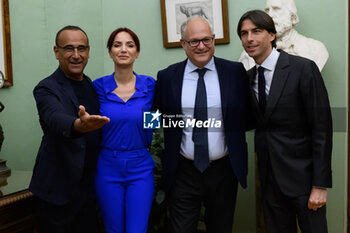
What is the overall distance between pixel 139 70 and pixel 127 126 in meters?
1.67

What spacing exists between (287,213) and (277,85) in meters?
0.68

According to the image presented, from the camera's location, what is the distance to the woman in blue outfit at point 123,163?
1.72m

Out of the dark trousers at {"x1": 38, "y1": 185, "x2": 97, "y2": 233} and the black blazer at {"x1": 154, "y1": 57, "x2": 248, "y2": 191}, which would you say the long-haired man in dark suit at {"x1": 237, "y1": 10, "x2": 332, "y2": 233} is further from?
the dark trousers at {"x1": 38, "y1": 185, "x2": 97, "y2": 233}

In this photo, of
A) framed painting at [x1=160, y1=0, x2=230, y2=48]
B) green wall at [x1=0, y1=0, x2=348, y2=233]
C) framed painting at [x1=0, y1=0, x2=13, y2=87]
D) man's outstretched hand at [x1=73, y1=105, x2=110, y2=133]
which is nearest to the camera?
man's outstretched hand at [x1=73, y1=105, x2=110, y2=133]

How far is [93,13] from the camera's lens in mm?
3275

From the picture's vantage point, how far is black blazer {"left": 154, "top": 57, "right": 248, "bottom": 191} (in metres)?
1.77

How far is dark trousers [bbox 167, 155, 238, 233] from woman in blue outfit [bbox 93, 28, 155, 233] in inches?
7.2

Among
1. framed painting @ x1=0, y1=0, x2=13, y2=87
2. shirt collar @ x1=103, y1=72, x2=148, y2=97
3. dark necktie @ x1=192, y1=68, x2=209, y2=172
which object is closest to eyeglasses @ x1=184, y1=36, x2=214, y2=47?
dark necktie @ x1=192, y1=68, x2=209, y2=172

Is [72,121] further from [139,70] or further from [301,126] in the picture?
[139,70]

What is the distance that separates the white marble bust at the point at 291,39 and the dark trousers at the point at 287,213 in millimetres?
1161

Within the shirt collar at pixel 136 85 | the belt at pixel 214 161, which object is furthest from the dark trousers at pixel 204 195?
the shirt collar at pixel 136 85

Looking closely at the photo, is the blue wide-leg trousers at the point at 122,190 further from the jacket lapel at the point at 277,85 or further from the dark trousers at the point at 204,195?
the jacket lapel at the point at 277,85

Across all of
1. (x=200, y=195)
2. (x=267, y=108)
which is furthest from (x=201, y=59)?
(x=200, y=195)

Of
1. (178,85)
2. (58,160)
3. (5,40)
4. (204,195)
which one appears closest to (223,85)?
(178,85)
